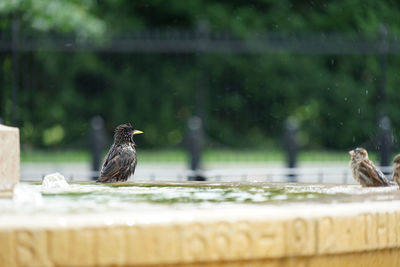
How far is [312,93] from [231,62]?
2.44 m

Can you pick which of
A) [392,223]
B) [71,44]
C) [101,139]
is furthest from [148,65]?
[392,223]

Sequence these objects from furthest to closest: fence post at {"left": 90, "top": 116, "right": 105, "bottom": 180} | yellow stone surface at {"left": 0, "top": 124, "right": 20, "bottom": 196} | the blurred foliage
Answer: the blurred foliage < fence post at {"left": 90, "top": 116, "right": 105, "bottom": 180} < yellow stone surface at {"left": 0, "top": 124, "right": 20, "bottom": 196}

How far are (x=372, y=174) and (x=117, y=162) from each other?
1.40 meters

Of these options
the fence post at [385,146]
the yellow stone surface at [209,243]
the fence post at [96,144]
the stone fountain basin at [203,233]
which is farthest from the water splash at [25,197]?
the fence post at [385,146]

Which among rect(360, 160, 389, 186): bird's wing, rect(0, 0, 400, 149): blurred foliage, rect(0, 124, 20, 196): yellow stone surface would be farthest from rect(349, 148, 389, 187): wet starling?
rect(0, 0, 400, 149): blurred foliage

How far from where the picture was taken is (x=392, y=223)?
8.36 ft

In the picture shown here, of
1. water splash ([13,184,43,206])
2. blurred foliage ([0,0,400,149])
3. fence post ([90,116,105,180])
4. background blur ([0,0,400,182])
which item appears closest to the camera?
water splash ([13,184,43,206])

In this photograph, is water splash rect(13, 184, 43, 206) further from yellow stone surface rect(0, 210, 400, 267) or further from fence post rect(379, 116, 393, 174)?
fence post rect(379, 116, 393, 174)

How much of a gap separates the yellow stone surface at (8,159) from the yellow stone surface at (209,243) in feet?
3.42

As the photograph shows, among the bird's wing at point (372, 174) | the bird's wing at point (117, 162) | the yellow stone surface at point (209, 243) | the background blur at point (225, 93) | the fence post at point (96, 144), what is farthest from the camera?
the background blur at point (225, 93)

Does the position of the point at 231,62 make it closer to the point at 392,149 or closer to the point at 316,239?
the point at 392,149

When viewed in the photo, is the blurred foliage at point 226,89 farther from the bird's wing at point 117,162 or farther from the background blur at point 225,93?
the bird's wing at point 117,162

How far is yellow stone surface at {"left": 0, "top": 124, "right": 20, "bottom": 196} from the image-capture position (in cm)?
304

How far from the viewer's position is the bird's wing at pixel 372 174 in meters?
3.81
